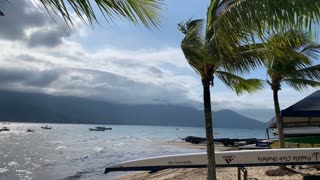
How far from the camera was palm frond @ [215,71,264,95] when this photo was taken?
464 inches

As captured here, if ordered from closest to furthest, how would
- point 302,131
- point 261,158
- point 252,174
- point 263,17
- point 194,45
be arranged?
point 263,17 < point 194,45 < point 261,158 < point 252,174 < point 302,131

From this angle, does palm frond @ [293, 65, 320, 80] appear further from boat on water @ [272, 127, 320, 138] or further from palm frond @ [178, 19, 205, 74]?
boat on water @ [272, 127, 320, 138]

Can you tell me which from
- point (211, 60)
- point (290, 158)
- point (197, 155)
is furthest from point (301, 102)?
point (211, 60)

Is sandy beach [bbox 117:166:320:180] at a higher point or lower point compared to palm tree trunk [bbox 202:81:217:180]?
lower

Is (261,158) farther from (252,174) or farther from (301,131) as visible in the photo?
(301,131)

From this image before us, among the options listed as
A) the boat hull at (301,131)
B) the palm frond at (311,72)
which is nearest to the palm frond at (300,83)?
the palm frond at (311,72)

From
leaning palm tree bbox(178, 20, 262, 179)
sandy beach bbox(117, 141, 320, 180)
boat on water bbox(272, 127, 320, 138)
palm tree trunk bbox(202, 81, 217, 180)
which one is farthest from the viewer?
boat on water bbox(272, 127, 320, 138)

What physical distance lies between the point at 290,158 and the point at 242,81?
4.96 m

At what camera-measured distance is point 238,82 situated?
40.9ft

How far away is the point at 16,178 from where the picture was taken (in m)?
32.3

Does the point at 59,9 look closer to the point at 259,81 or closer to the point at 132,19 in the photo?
the point at 132,19

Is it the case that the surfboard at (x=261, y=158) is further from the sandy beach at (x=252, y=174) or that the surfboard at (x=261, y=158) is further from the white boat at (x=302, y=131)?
the white boat at (x=302, y=131)

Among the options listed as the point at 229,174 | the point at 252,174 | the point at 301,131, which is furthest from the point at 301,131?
the point at 252,174

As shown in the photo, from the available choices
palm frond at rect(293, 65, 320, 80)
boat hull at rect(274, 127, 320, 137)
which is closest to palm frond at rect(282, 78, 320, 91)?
palm frond at rect(293, 65, 320, 80)
